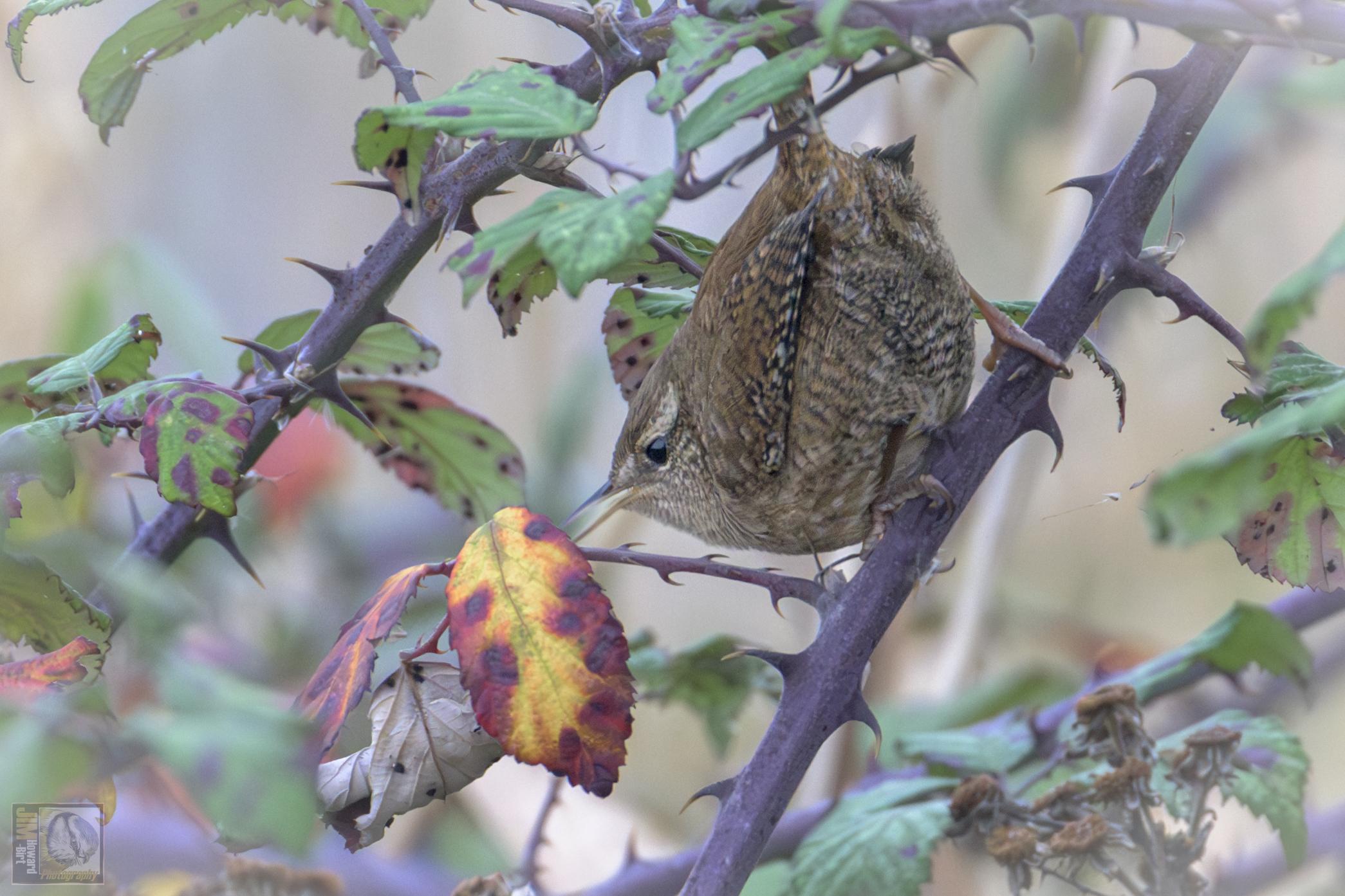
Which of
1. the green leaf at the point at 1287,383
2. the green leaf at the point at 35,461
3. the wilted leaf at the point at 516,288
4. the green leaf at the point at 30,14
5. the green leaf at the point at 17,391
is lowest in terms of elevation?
the green leaf at the point at 17,391

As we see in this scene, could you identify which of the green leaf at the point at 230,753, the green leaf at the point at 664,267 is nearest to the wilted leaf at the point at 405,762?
the green leaf at the point at 230,753

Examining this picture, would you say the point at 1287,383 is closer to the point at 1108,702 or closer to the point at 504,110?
the point at 1108,702

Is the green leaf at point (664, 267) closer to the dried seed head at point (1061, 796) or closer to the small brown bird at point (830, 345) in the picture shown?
the small brown bird at point (830, 345)

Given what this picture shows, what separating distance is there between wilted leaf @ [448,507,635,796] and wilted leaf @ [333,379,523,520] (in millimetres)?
352

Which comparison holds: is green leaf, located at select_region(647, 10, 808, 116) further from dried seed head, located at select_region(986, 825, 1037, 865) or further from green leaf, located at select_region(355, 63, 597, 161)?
dried seed head, located at select_region(986, 825, 1037, 865)

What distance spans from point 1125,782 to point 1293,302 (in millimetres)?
551

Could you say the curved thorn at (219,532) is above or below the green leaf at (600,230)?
below

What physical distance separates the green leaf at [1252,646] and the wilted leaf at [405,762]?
0.71 meters

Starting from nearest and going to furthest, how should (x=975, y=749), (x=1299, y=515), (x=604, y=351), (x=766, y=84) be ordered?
(x=766, y=84)
(x=1299, y=515)
(x=975, y=749)
(x=604, y=351)

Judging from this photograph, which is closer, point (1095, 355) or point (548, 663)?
point (548, 663)

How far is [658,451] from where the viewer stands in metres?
1.19

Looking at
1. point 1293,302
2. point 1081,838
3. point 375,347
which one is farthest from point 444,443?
point 1293,302

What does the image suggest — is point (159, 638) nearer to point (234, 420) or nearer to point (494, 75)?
point (234, 420)

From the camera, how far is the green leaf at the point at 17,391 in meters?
0.91
